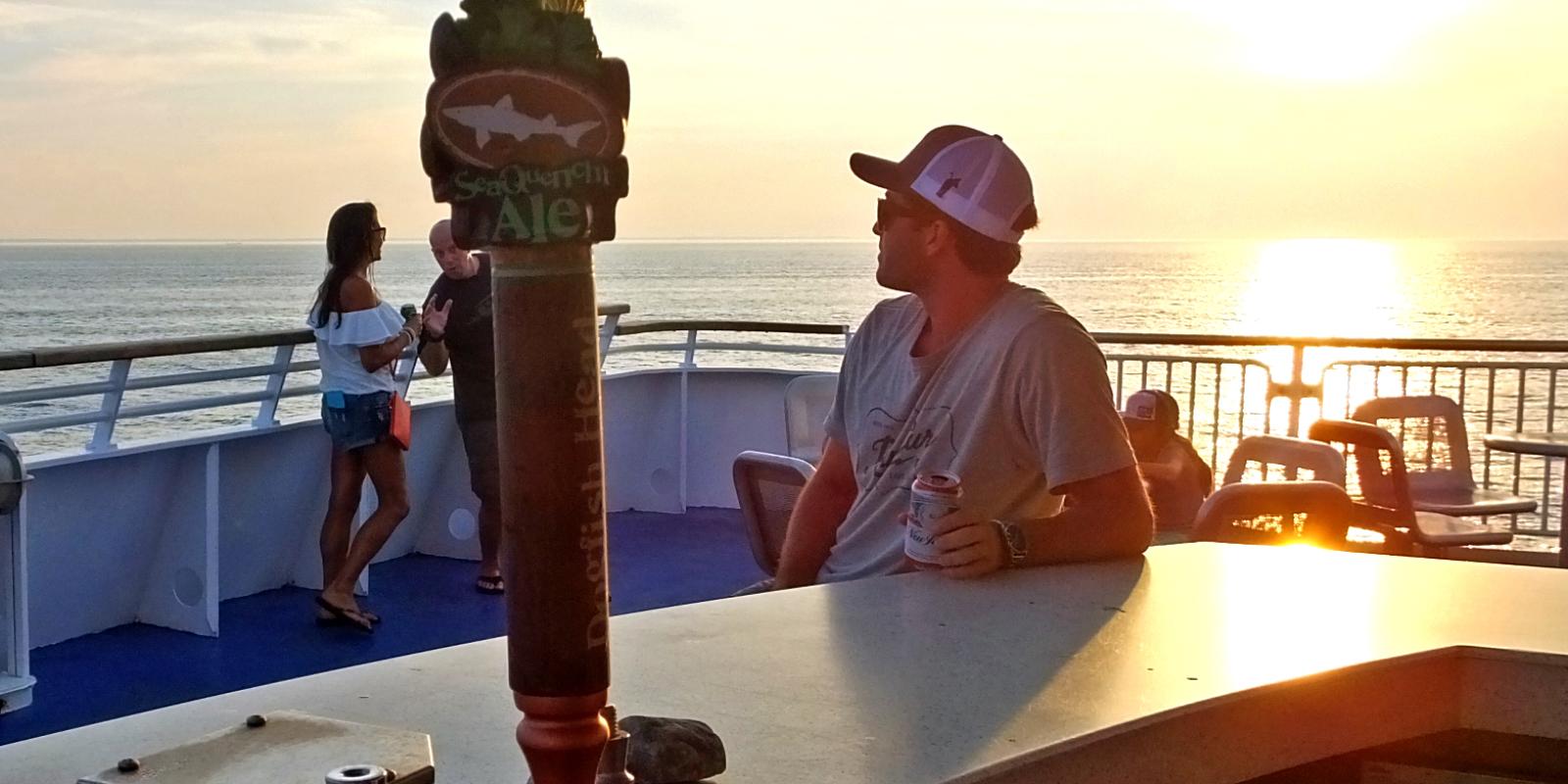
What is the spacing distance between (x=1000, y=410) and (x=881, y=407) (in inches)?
12.7

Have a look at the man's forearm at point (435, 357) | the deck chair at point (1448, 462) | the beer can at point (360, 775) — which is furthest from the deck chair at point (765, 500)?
the deck chair at point (1448, 462)

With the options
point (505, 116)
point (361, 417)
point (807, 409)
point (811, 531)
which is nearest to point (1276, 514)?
point (811, 531)

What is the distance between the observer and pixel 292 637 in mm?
5672

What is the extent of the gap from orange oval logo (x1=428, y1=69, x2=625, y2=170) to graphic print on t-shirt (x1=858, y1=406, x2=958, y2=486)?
5.69 feet

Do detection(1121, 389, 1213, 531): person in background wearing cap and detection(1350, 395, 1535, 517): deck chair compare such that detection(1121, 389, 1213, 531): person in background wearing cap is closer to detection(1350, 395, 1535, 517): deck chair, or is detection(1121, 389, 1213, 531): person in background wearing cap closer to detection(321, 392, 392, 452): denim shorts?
detection(1350, 395, 1535, 517): deck chair

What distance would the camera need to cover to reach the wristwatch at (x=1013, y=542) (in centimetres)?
196

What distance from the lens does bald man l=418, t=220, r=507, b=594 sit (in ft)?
19.1

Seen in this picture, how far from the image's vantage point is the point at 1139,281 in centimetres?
9556

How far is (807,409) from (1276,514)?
9.16 ft

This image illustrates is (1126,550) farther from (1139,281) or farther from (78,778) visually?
(1139,281)

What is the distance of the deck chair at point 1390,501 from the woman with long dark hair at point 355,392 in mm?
3608

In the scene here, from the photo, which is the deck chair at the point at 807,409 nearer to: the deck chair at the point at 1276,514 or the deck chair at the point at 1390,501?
the deck chair at the point at 1390,501

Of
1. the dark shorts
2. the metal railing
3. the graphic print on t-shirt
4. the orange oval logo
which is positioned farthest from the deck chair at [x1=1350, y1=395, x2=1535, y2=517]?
the orange oval logo

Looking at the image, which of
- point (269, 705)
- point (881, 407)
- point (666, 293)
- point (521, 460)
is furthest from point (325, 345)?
point (666, 293)
